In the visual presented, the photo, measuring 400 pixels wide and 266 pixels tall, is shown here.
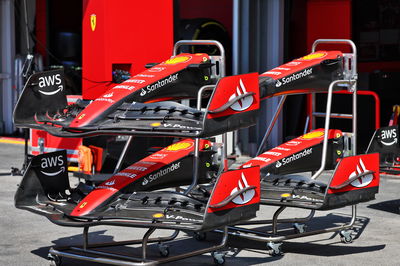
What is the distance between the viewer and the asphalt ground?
6.51 metres

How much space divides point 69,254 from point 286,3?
7330 mm

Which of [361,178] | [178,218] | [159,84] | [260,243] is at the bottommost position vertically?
[260,243]

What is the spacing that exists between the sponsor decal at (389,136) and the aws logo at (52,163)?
127 inches

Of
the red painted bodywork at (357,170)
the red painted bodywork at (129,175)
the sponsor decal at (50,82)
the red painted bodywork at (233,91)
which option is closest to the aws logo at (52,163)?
the red painted bodywork at (129,175)

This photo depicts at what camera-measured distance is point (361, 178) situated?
6.81 metres

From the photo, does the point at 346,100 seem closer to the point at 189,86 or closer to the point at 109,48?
the point at 109,48

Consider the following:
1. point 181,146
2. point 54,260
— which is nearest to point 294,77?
point 181,146

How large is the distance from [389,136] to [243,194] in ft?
8.79

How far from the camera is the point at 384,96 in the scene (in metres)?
13.6

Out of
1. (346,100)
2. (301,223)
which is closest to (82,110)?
(301,223)

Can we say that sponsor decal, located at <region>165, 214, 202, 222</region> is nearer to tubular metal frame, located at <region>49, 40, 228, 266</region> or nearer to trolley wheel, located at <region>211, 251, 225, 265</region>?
tubular metal frame, located at <region>49, 40, 228, 266</region>

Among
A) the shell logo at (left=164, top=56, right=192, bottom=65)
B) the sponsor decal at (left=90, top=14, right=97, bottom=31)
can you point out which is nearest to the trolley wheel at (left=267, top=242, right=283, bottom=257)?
the shell logo at (left=164, top=56, right=192, bottom=65)

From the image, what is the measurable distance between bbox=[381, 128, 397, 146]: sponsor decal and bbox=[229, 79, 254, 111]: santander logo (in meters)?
2.38

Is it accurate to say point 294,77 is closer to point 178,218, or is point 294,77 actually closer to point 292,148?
point 292,148
